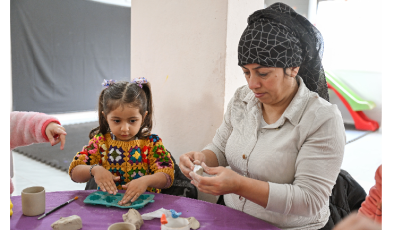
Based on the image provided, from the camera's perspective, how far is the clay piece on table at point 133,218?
1221mm

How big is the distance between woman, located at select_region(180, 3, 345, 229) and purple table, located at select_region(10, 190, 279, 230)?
0.35 feet

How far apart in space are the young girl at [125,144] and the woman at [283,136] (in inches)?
14.1

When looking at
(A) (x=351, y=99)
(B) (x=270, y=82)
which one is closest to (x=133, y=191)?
(B) (x=270, y=82)

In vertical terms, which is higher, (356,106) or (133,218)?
(356,106)

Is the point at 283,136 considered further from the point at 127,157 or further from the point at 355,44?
the point at 355,44

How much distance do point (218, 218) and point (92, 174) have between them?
0.72 m

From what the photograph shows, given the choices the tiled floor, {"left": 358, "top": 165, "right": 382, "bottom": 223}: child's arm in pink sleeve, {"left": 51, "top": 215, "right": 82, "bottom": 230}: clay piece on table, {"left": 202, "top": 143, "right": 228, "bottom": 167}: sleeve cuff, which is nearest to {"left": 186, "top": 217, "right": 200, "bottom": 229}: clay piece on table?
{"left": 51, "top": 215, "right": 82, "bottom": 230}: clay piece on table

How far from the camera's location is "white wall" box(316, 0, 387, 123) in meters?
7.25

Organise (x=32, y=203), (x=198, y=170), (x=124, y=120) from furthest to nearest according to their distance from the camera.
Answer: (x=124, y=120)
(x=198, y=170)
(x=32, y=203)

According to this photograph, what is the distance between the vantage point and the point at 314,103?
4.70 feet

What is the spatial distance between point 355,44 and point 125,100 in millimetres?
7103

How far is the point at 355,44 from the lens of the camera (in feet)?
24.6

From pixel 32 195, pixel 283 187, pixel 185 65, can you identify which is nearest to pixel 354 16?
pixel 185 65

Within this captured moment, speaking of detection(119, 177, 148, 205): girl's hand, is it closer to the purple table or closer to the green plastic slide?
the purple table
